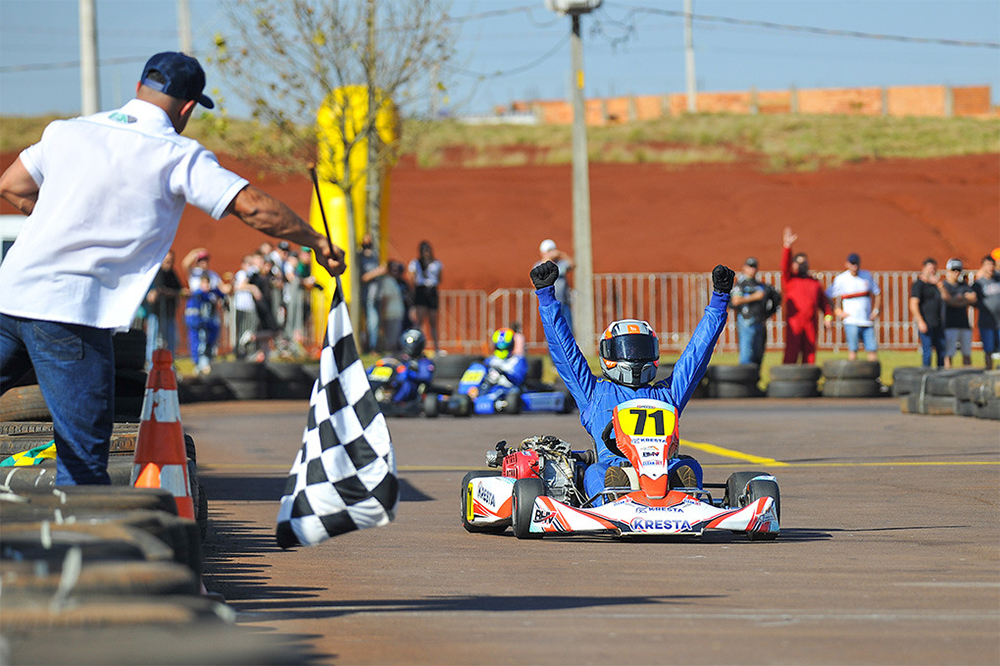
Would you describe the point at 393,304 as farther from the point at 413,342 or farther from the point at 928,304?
the point at 928,304

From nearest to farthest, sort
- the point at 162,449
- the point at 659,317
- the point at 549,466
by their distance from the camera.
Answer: the point at 162,449 → the point at 549,466 → the point at 659,317

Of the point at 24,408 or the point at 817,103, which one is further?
the point at 817,103

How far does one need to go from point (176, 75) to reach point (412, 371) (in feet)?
42.5

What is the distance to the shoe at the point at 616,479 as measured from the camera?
7.70 metres

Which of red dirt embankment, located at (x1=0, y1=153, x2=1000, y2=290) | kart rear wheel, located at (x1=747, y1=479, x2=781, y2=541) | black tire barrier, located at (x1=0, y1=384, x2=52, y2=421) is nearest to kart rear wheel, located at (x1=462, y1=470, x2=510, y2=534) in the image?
kart rear wheel, located at (x1=747, y1=479, x2=781, y2=541)

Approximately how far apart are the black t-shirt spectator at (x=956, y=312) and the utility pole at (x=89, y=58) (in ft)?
39.7

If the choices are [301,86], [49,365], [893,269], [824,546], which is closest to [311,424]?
[49,365]

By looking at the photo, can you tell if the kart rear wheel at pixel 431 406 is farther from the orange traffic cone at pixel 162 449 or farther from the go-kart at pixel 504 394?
the orange traffic cone at pixel 162 449

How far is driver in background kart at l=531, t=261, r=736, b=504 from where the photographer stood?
26.7 ft

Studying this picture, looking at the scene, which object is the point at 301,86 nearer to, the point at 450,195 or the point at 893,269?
the point at 893,269

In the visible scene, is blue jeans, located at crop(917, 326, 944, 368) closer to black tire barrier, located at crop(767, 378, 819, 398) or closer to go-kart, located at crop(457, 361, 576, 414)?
black tire barrier, located at crop(767, 378, 819, 398)

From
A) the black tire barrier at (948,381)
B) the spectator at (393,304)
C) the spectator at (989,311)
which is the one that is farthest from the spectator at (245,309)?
the spectator at (989,311)

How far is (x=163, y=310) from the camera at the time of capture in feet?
68.9

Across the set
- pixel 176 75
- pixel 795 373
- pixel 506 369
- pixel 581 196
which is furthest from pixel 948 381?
pixel 176 75
